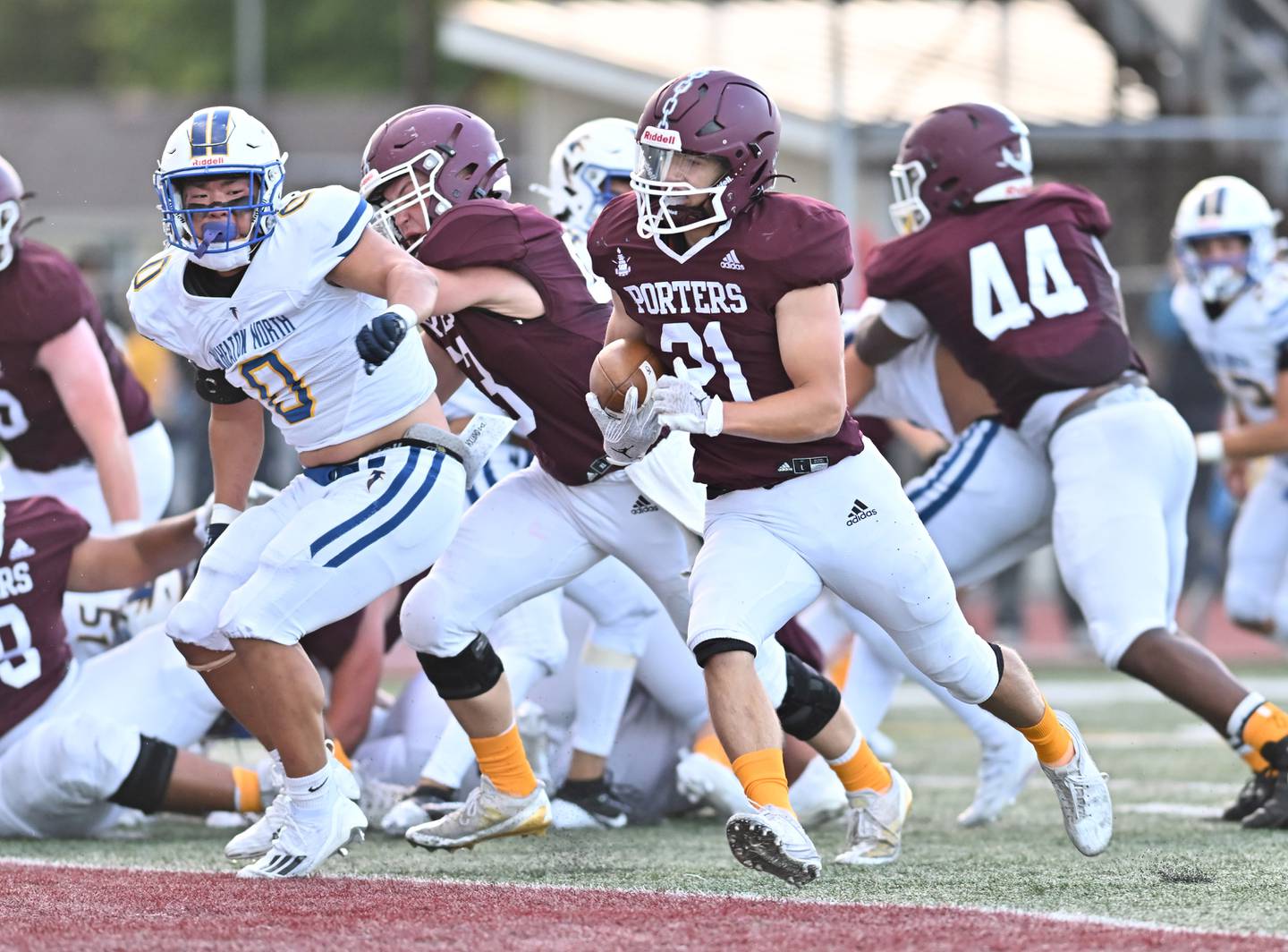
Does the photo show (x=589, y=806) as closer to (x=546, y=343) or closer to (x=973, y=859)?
(x=973, y=859)

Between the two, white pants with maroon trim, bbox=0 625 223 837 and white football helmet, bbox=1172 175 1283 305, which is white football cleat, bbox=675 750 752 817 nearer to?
white pants with maroon trim, bbox=0 625 223 837

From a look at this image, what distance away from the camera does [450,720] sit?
5754mm

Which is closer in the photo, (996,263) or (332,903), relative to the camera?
(332,903)

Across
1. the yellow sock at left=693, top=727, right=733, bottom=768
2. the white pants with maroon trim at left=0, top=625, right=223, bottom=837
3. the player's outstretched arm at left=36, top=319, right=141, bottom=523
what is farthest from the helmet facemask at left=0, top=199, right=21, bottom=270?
the yellow sock at left=693, top=727, right=733, bottom=768

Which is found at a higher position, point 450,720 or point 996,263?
point 996,263

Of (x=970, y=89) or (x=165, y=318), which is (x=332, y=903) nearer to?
(x=165, y=318)

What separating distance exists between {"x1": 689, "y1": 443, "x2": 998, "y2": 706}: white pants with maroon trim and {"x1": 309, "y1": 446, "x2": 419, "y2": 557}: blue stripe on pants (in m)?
0.69

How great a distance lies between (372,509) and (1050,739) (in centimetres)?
163

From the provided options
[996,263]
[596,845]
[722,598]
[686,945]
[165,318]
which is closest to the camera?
[686,945]

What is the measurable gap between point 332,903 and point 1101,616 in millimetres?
2208

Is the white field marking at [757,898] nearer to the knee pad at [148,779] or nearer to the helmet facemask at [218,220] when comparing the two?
the knee pad at [148,779]

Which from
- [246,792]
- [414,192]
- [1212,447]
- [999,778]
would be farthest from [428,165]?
[1212,447]

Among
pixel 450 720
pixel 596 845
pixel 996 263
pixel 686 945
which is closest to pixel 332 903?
pixel 686 945

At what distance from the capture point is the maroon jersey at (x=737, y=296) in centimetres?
415
